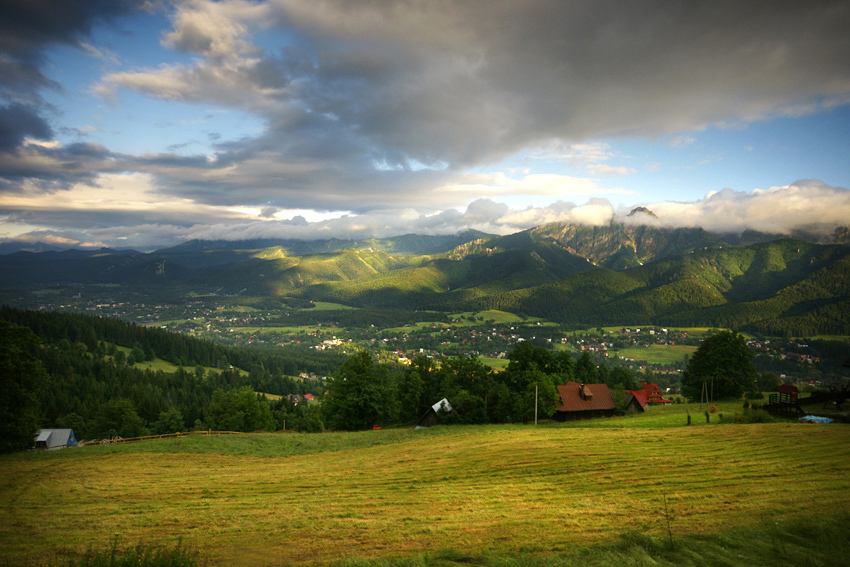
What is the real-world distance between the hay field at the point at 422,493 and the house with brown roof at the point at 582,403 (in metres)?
14.9

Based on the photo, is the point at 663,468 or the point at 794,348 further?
the point at 794,348

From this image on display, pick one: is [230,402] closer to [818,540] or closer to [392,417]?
[392,417]

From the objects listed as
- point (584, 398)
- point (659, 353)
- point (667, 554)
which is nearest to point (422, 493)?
point (667, 554)

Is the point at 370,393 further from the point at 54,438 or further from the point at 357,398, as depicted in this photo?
the point at 54,438

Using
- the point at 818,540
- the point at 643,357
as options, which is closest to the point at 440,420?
the point at 818,540

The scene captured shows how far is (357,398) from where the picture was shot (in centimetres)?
4291

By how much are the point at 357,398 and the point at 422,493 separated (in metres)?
28.1

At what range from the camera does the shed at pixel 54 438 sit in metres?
49.8

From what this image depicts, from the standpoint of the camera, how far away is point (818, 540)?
29.2 feet

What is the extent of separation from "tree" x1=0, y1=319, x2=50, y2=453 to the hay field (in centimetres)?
357

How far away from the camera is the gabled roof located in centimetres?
4128

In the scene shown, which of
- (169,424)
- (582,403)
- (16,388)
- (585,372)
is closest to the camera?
(16,388)

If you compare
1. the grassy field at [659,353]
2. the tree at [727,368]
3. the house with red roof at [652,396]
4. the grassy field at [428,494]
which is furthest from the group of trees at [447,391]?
the grassy field at [659,353]

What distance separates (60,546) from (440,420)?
34008mm
